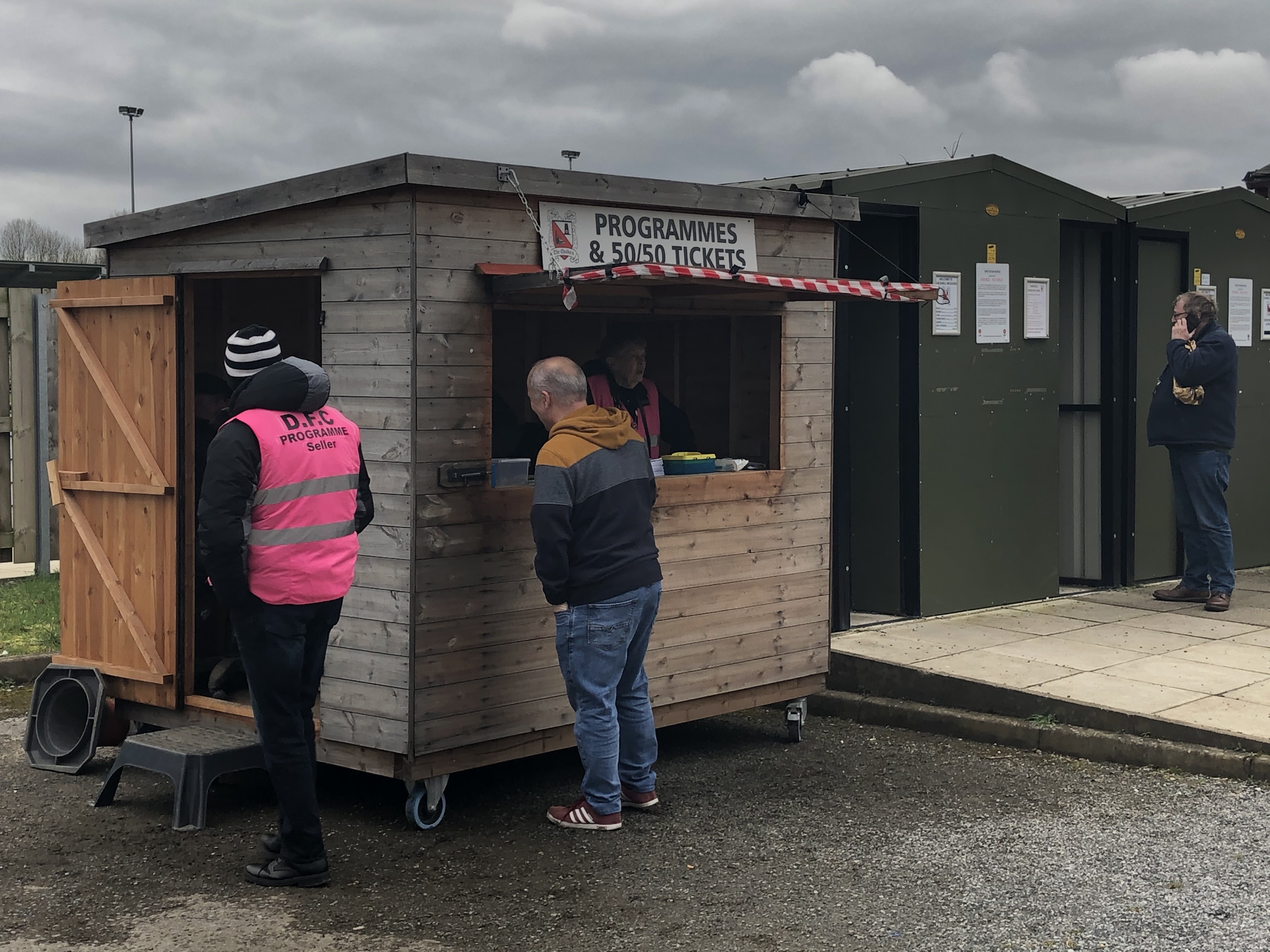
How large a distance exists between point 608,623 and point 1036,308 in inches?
199

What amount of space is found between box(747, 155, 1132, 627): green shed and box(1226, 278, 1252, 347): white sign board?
68.5 inches

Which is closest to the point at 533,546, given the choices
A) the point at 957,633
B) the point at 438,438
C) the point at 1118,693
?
the point at 438,438

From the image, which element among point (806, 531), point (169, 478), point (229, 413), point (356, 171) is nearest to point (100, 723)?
point (169, 478)

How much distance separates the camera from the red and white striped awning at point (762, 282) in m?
5.66

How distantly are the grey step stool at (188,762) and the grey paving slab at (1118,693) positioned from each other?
12.3 feet

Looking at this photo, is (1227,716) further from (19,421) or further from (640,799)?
(19,421)

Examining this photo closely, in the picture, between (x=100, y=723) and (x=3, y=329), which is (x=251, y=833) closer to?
(x=100, y=723)

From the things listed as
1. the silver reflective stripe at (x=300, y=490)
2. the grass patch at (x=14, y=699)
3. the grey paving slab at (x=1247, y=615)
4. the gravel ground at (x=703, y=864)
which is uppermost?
the silver reflective stripe at (x=300, y=490)

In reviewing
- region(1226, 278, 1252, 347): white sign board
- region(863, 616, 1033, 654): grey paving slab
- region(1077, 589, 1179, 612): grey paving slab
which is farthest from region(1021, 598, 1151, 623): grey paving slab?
region(1226, 278, 1252, 347): white sign board

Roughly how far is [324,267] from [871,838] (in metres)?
3.06

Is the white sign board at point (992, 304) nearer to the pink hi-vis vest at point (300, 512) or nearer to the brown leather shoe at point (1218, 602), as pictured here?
the brown leather shoe at point (1218, 602)

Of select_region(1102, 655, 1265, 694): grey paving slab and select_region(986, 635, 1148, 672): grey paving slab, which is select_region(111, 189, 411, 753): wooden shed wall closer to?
select_region(986, 635, 1148, 672): grey paving slab

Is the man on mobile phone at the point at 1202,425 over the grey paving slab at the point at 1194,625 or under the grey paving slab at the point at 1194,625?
over

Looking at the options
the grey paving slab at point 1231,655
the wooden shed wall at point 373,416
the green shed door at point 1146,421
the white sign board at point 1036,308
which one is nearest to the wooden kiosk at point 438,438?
the wooden shed wall at point 373,416
